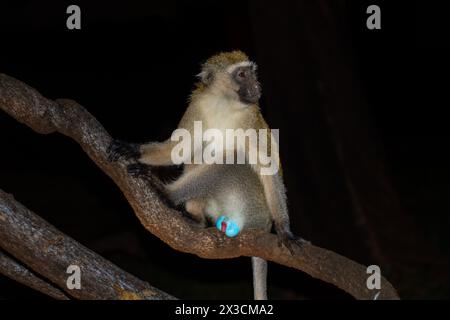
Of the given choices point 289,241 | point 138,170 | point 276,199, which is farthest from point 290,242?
point 138,170

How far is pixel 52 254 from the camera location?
128 inches

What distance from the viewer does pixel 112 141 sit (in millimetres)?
3830

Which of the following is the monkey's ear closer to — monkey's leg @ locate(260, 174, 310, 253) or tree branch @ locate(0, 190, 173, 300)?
monkey's leg @ locate(260, 174, 310, 253)

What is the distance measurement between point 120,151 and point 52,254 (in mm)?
861

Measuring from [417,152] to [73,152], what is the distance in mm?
6727

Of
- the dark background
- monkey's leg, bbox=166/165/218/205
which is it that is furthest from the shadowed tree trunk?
monkey's leg, bbox=166/165/218/205

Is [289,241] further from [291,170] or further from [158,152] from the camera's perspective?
[291,170]

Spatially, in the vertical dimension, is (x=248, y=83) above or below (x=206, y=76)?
below

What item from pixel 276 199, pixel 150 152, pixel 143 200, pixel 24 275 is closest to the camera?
A: pixel 143 200

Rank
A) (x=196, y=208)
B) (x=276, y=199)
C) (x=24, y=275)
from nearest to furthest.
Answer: (x=24, y=275) → (x=276, y=199) → (x=196, y=208)

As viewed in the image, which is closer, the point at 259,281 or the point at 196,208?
the point at 259,281

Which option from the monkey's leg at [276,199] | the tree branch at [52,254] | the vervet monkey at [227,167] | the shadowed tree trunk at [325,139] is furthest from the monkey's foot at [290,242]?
the shadowed tree trunk at [325,139]

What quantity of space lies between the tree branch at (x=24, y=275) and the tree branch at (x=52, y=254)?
0.53 meters

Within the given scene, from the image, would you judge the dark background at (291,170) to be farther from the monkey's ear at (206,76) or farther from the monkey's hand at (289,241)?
the monkey's hand at (289,241)
